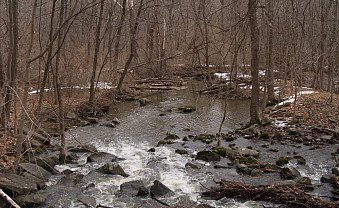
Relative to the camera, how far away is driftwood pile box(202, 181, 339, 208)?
18.4ft

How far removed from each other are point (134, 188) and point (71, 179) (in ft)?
5.11

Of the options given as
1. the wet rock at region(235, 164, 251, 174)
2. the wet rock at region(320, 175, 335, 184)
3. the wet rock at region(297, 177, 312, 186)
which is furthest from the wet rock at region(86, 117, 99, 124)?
the wet rock at region(320, 175, 335, 184)

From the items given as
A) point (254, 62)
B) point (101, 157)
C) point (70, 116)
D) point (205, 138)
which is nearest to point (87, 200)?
point (101, 157)

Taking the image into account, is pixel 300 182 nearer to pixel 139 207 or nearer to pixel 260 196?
pixel 260 196

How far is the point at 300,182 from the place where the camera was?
660cm

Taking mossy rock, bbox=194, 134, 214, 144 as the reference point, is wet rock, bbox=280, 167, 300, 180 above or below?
below

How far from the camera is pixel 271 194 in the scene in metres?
6.09

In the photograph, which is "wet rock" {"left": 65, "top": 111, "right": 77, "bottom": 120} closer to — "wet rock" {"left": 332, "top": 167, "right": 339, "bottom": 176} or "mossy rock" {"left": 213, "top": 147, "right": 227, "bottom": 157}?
"mossy rock" {"left": 213, "top": 147, "right": 227, "bottom": 157}

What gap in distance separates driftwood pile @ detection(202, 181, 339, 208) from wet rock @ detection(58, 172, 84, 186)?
9.62 feet

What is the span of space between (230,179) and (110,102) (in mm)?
10098

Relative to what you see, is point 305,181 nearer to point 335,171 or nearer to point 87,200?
point 335,171

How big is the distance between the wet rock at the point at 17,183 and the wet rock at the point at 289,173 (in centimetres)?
540

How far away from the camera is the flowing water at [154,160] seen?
21.0ft

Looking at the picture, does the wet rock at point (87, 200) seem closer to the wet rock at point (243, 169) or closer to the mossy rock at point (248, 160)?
the wet rock at point (243, 169)
